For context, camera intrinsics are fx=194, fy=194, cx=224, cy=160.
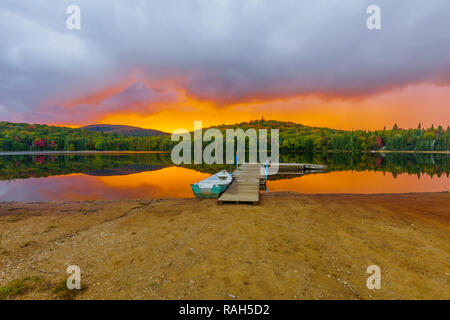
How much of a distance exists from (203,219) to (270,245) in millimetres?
4194

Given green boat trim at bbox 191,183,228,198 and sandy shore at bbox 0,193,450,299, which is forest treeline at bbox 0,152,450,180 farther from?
sandy shore at bbox 0,193,450,299

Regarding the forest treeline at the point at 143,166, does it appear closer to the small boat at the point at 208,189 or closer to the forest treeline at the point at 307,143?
the small boat at the point at 208,189

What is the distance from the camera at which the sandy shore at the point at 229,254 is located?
4.70 metres

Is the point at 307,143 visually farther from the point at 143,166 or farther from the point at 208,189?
the point at 208,189

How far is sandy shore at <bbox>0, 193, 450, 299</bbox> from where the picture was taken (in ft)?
15.4

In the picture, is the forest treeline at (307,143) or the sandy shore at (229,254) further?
the forest treeline at (307,143)

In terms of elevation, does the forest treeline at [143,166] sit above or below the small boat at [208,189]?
above

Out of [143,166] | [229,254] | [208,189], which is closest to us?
[229,254]

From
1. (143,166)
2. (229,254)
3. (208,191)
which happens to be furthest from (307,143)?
(229,254)

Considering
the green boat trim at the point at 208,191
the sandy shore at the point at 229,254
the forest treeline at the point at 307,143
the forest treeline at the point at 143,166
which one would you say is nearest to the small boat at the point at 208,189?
the green boat trim at the point at 208,191

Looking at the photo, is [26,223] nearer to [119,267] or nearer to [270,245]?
[119,267]

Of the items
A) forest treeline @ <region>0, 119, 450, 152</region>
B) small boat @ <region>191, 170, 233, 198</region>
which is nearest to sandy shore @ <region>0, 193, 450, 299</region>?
small boat @ <region>191, 170, 233, 198</region>

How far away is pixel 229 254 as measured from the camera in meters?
6.37
